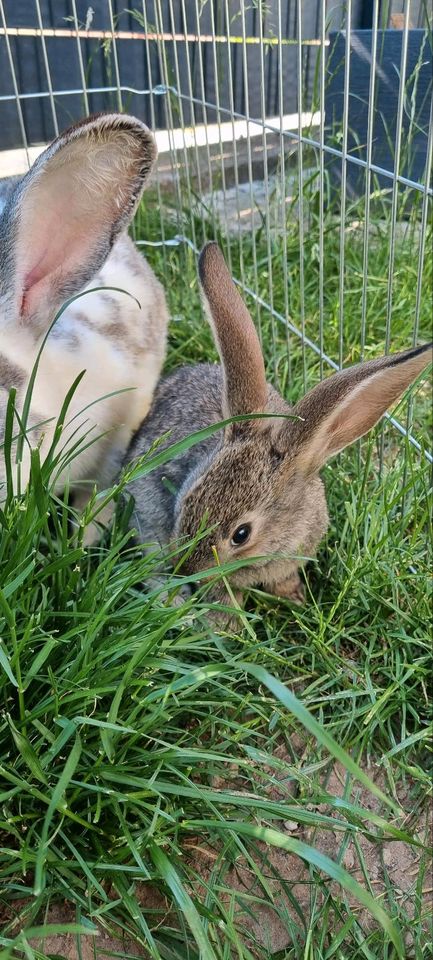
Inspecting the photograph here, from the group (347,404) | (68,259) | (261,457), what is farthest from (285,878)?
(68,259)

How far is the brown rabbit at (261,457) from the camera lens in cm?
200

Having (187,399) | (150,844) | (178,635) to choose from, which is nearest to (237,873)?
(150,844)

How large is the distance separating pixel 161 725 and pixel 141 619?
0.80ft

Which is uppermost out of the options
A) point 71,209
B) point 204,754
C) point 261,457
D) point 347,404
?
point 71,209

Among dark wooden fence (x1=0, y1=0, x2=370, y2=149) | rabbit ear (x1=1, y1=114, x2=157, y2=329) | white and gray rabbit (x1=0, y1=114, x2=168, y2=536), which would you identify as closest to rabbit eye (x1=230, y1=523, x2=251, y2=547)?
white and gray rabbit (x1=0, y1=114, x2=168, y2=536)

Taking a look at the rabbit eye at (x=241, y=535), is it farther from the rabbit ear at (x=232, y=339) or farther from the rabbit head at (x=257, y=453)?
the rabbit ear at (x=232, y=339)

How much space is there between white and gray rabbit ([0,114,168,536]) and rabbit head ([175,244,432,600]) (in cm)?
31

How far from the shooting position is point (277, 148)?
371 centimetres

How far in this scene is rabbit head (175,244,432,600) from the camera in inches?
79.7

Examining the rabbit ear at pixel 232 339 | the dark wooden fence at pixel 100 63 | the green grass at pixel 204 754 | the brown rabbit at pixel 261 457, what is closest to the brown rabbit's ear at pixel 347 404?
the brown rabbit at pixel 261 457

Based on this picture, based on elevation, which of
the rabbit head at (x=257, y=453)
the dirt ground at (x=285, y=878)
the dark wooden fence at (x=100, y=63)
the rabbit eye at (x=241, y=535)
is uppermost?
the dark wooden fence at (x=100, y=63)

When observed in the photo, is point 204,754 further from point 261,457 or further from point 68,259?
point 68,259

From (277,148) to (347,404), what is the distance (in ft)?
7.14

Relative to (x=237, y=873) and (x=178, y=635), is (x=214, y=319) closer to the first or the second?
(x=178, y=635)
